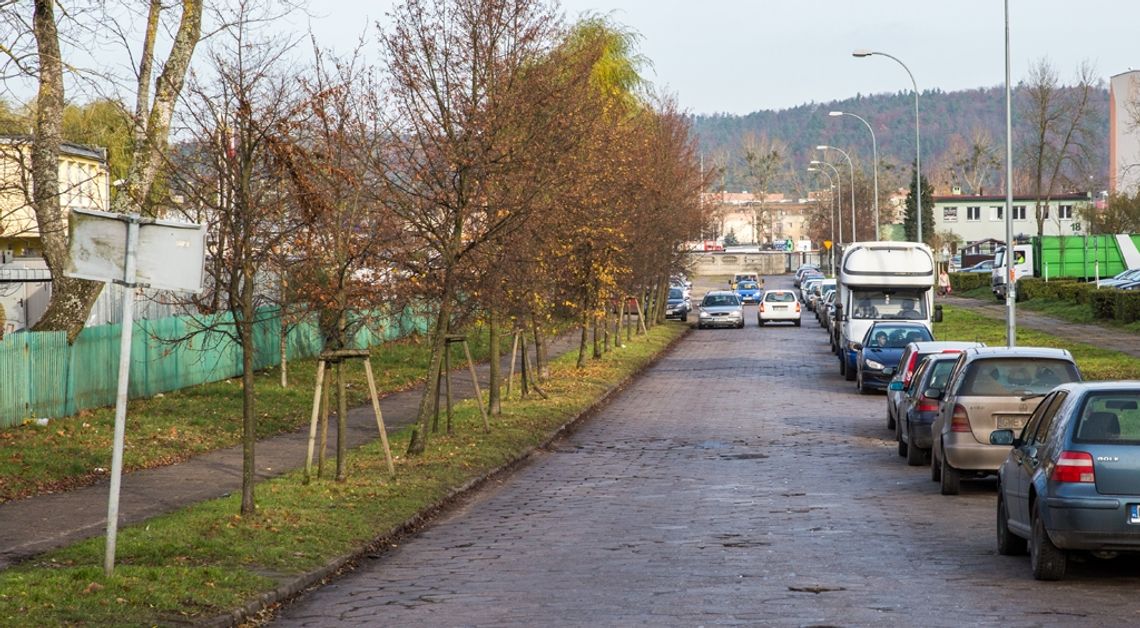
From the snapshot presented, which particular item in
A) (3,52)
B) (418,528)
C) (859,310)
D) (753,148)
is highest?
(753,148)

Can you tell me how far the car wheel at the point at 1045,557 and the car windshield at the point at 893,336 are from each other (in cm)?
2160

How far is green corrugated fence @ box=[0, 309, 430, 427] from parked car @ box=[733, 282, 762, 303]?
60.0 metres

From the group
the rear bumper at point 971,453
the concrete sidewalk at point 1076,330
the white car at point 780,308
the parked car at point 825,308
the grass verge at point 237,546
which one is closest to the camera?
the grass verge at point 237,546

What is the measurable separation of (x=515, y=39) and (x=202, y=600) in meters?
13.9

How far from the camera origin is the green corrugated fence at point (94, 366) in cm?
2014

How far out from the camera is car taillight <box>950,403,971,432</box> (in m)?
16.1

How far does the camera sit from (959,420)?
16156mm

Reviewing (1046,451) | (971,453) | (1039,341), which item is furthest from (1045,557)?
(1039,341)

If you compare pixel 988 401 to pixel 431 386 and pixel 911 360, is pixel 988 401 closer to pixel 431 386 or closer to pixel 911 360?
pixel 431 386

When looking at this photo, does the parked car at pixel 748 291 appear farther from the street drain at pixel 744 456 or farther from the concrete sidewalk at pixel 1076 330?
the street drain at pixel 744 456

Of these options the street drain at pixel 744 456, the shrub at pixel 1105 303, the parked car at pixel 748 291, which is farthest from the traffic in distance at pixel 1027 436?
the parked car at pixel 748 291

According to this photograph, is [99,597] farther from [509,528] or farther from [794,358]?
[794,358]

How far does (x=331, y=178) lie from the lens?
17.3m

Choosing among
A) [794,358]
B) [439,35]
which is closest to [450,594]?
[439,35]
